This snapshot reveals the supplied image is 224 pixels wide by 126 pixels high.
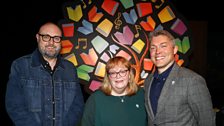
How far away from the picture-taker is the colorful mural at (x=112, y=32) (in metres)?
3.73

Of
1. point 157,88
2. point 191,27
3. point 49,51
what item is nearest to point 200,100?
point 157,88

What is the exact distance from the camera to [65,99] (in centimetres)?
254

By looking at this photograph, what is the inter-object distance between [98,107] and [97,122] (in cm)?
13

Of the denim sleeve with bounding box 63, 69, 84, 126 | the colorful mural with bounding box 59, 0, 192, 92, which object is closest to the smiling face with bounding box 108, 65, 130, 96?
the denim sleeve with bounding box 63, 69, 84, 126

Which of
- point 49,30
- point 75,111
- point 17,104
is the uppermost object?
point 49,30

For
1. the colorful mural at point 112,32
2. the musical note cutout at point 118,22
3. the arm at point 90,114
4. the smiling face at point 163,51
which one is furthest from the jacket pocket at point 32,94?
the musical note cutout at point 118,22

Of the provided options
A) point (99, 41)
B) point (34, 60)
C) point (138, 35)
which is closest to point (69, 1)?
point (99, 41)

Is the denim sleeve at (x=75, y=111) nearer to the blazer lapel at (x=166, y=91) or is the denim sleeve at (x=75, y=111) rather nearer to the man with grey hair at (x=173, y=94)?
the man with grey hair at (x=173, y=94)

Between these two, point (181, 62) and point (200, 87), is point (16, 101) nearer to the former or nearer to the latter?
point (200, 87)

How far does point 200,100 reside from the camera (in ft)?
6.90

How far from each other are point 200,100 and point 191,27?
7.32ft

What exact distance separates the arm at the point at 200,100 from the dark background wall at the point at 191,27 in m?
1.99

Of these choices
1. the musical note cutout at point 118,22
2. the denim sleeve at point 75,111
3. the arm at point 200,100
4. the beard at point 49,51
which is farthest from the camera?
the musical note cutout at point 118,22

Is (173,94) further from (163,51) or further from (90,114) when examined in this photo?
(90,114)
